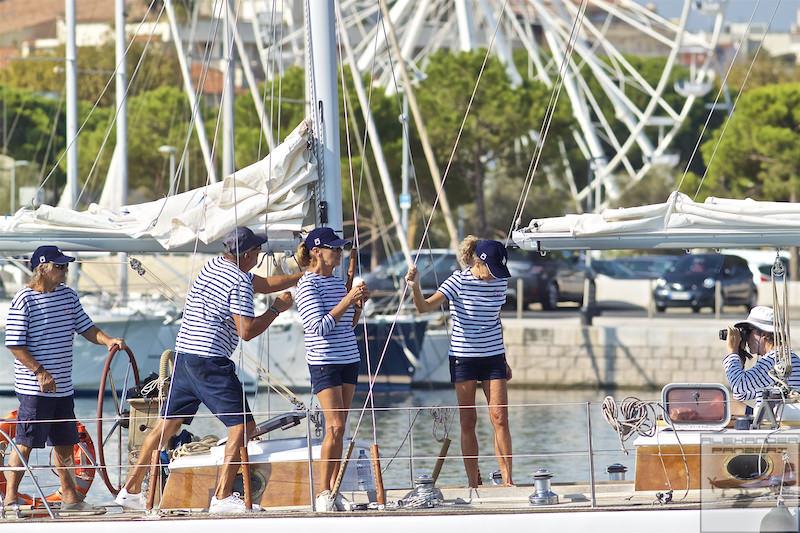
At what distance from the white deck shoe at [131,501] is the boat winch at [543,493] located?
7.56 feet

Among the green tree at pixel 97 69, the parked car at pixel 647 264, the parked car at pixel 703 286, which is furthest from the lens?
the green tree at pixel 97 69

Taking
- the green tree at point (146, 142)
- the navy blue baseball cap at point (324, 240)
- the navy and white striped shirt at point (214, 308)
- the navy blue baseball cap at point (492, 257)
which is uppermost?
the green tree at point (146, 142)

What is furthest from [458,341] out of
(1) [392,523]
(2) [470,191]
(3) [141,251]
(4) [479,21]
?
(4) [479,21]

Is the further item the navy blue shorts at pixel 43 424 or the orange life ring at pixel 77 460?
the orange life ring at pixel 77 460

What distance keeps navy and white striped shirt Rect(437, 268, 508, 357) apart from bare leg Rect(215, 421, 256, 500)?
1615 millimetres

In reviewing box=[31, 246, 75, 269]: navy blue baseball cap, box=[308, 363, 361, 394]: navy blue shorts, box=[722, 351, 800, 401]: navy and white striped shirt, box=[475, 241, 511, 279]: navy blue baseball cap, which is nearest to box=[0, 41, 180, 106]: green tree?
box=[31, 246, 75, 269]: navy blue baseball cap

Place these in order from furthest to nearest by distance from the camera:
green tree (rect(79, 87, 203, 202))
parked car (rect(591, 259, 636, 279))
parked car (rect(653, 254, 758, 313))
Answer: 1. green tree (rect(79, 87, 203, 202))
2. parked car (rect(591, 259, 636, 279))
3. parked car (rect(653, 254, 758, 313))

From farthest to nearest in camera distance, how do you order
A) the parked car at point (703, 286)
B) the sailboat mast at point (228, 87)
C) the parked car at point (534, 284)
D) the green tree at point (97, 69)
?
the green tree at point (97, 69)
the parked car at point (534, 284)
the parked car at point (703, 286)
the sailboat mast at point (228, 87)

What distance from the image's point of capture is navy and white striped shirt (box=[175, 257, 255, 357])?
801 centimetres

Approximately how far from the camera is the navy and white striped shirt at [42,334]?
8.42m

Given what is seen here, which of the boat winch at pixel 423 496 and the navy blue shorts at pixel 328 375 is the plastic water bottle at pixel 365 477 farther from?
the navy blue shorts at pixel 328 375

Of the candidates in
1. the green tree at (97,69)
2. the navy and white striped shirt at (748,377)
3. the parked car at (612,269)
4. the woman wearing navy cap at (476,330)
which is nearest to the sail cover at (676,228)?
the woman wearing navy cap at (476,330)

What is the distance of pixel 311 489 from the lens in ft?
26.4

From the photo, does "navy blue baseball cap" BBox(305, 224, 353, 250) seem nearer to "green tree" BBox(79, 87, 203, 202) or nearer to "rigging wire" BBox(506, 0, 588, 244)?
"rigging wire" BBox(506, 0, 588, 244)
